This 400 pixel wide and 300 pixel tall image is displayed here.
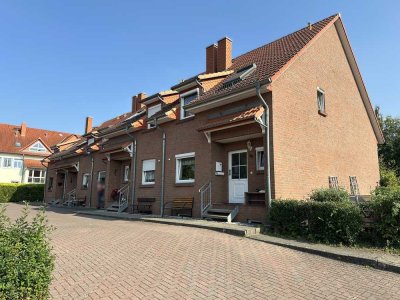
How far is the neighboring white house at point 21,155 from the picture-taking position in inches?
1848

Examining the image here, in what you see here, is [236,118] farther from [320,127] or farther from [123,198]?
[123,198]

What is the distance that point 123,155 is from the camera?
67.5 ft

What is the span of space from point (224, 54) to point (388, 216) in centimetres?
1261

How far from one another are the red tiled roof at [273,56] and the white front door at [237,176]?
2.84 m

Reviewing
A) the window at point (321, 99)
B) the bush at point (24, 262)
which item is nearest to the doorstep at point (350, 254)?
the bush at point (24, 262)

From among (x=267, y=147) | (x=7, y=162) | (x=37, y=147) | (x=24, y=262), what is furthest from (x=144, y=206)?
(x=37, y=147)

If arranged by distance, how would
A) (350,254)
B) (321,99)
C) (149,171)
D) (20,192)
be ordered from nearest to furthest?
(350,254), (321,99), (149,171), (20,192)

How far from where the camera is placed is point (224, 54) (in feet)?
58.5

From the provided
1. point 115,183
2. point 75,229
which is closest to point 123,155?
point 115,183

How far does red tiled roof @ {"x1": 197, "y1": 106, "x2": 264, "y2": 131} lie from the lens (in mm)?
11328

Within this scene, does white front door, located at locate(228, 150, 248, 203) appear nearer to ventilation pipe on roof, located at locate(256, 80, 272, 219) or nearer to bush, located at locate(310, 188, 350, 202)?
ventilation pipe on roof, located at locate(256, 80, 272, 219)

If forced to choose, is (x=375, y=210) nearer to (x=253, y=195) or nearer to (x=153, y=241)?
(x=253, y=195)

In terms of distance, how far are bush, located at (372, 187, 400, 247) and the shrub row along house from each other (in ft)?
11.6

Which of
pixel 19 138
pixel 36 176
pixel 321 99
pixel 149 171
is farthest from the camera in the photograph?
pixel 19 138
